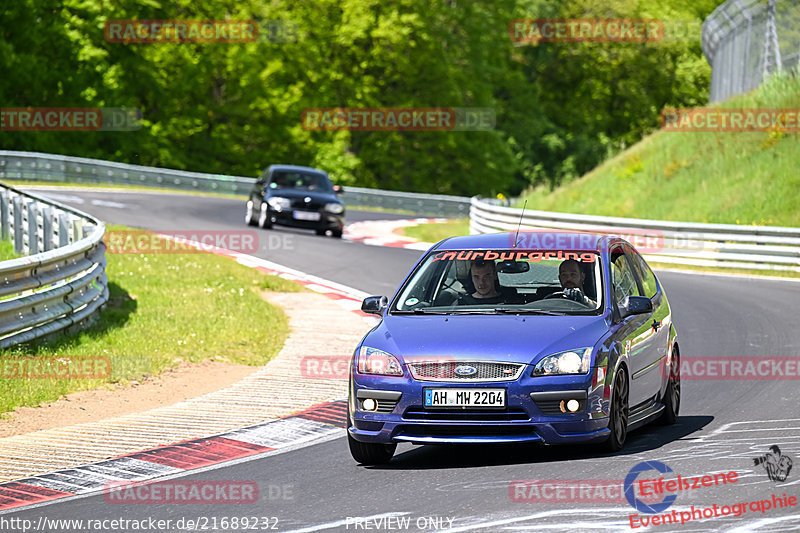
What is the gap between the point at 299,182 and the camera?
3166cm

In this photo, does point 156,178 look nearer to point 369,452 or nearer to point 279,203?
point 279,203

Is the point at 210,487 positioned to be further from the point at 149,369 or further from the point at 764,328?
the point at 764,328

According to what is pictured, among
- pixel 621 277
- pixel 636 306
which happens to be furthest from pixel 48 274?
pixel 636 306

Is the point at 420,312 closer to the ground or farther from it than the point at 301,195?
farther from it

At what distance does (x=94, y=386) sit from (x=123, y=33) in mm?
54284

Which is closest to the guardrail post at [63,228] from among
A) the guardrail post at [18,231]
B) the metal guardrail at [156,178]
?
the guardrail post at [18,231]

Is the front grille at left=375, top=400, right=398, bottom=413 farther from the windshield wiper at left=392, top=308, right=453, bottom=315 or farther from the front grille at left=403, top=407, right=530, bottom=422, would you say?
the windshield wiper at left=392, top=308, right=453, bottom=315

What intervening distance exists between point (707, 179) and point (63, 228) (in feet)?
63.8

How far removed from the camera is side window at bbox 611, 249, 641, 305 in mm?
9500

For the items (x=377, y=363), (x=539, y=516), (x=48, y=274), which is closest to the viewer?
(x=539, y=516)

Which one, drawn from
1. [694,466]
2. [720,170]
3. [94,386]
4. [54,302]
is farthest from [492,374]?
[720,170]

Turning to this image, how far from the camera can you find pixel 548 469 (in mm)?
8086

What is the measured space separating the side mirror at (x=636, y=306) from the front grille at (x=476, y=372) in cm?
133

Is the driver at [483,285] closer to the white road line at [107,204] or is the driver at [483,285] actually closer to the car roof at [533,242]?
the car roof at [533,242]
